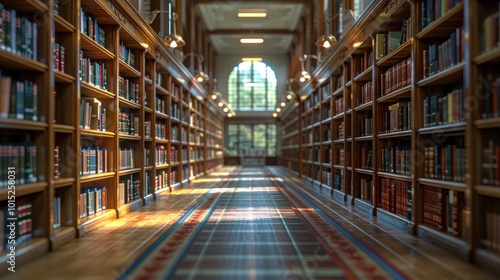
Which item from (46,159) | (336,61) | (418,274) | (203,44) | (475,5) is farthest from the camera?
(203,44)

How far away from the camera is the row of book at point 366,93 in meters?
6.57

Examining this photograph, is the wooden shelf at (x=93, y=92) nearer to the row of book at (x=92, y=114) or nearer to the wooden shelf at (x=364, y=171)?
the row of book at (x=92, y=114)

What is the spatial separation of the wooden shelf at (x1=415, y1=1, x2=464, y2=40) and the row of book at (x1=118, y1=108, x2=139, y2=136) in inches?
152

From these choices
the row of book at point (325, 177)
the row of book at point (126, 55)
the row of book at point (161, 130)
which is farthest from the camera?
the row of book at point (325, 177)

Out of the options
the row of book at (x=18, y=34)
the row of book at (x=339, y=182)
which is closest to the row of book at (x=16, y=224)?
the row of book at (x=18, y=34)

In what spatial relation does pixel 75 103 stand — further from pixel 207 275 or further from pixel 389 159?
pixel 389 159

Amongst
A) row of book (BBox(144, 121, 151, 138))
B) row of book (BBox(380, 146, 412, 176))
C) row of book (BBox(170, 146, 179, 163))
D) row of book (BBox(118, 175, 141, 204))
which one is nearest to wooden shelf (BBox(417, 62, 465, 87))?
row of book (BBox(380, 146, 412, 176))

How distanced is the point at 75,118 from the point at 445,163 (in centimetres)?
344

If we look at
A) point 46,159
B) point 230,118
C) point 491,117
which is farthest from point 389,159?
point 230,118

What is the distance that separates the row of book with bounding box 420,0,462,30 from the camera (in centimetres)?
401

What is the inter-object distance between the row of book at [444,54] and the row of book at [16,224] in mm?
3740

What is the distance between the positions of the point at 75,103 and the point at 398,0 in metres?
3.48

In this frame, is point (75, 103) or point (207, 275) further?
point (75, 103)

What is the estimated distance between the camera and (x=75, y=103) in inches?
178
